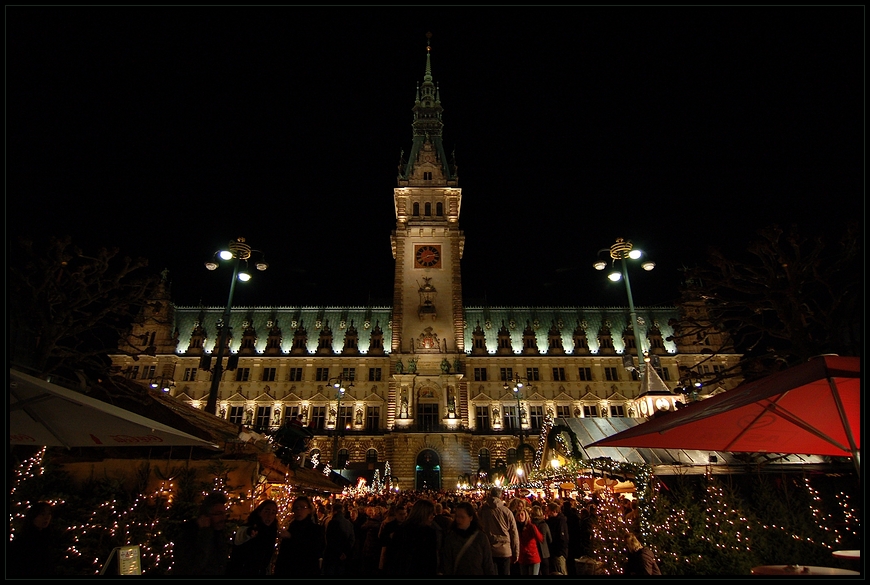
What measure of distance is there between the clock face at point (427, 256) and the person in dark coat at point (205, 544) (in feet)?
144

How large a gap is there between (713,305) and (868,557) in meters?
11.4

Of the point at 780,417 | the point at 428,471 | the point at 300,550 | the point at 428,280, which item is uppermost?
the point at 428,280

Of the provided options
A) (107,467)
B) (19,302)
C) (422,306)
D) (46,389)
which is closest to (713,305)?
(46,389)

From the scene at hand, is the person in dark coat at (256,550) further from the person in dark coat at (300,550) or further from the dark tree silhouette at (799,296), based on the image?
the dark tree silhouette at (799,296)

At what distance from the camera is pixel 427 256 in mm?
49812

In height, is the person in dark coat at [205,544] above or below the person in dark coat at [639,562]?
above

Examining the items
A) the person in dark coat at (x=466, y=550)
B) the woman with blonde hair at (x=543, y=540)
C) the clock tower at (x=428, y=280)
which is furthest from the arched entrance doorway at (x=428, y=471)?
the person in dark coat at (x=466, y=550)

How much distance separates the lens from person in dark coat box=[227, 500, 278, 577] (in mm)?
5328

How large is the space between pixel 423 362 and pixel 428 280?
29.4ft

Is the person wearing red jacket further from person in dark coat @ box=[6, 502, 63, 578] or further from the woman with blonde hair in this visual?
person in dark coat @ box=[6, 502, 63, 578]

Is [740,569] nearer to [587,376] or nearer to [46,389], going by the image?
[46,389]

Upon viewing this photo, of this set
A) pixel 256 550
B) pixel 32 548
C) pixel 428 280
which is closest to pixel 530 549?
pixel 256 550

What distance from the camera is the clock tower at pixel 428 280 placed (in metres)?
44.1

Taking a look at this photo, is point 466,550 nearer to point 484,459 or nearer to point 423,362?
point 423,362
